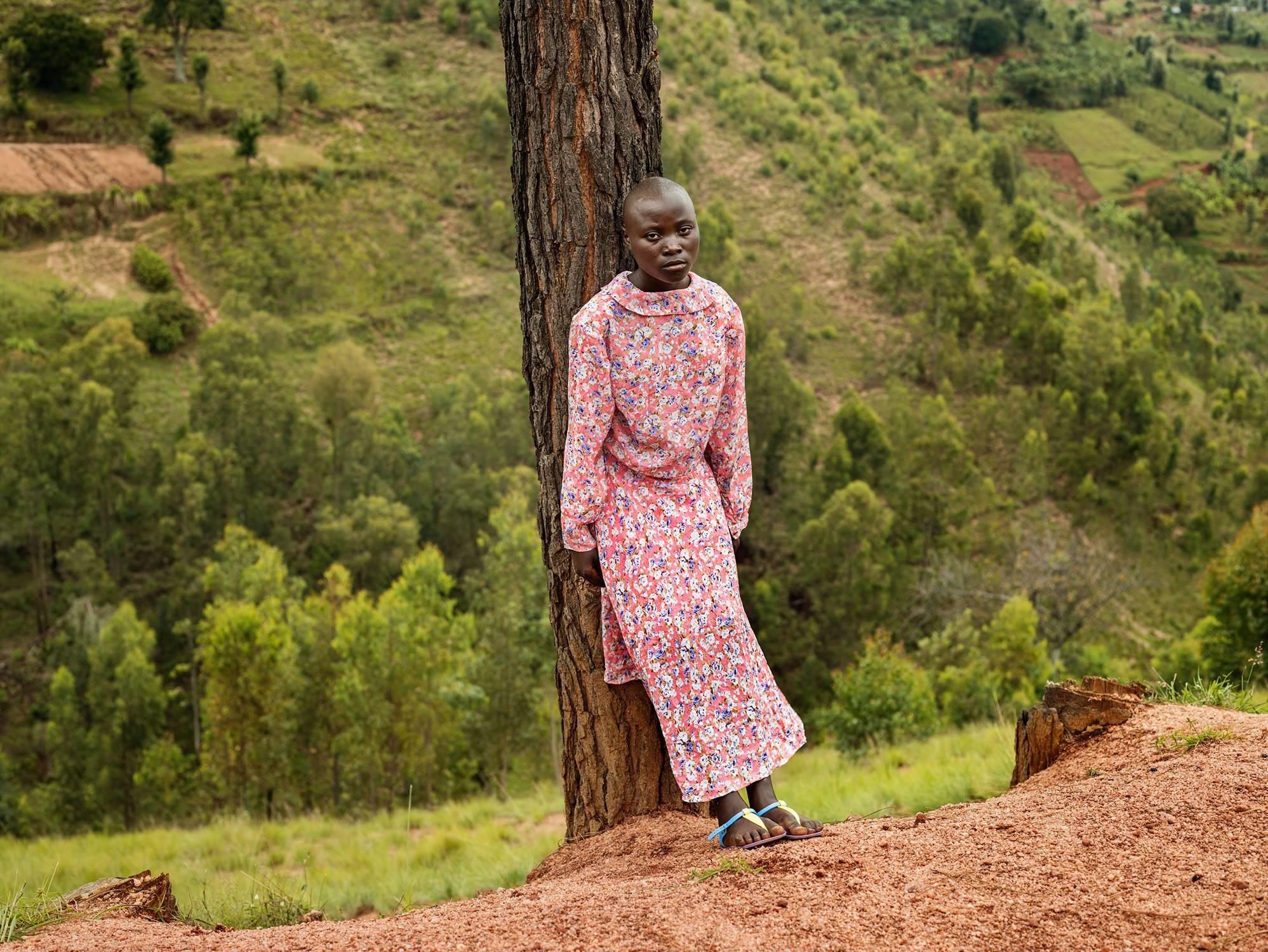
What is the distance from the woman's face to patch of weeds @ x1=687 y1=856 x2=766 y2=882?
1841mm

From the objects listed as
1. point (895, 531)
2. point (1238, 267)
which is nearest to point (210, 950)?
point (895, 531)

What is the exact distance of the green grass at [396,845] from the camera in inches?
214

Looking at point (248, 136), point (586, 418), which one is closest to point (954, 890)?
point (586, 418)

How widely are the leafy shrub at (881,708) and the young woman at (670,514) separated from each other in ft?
37.8

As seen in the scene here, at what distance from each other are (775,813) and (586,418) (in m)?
1.45

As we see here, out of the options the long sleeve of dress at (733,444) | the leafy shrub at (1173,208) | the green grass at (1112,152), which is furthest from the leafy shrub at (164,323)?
the green grass at (1112,152)

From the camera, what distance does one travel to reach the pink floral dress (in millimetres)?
3934

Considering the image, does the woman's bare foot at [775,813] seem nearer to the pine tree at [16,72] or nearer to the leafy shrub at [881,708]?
the leafy shrub at [881,708]

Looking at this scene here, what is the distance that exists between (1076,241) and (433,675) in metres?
35.6

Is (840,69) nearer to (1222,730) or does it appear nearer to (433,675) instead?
(433,675)

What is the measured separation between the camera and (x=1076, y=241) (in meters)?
47.9

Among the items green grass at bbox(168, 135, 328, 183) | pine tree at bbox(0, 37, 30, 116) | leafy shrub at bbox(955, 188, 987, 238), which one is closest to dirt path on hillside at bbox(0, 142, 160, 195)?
green grass at bbox(168, 135, 328, 183)

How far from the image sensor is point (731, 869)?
3408mm

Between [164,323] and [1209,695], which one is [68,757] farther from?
[1209,695]
